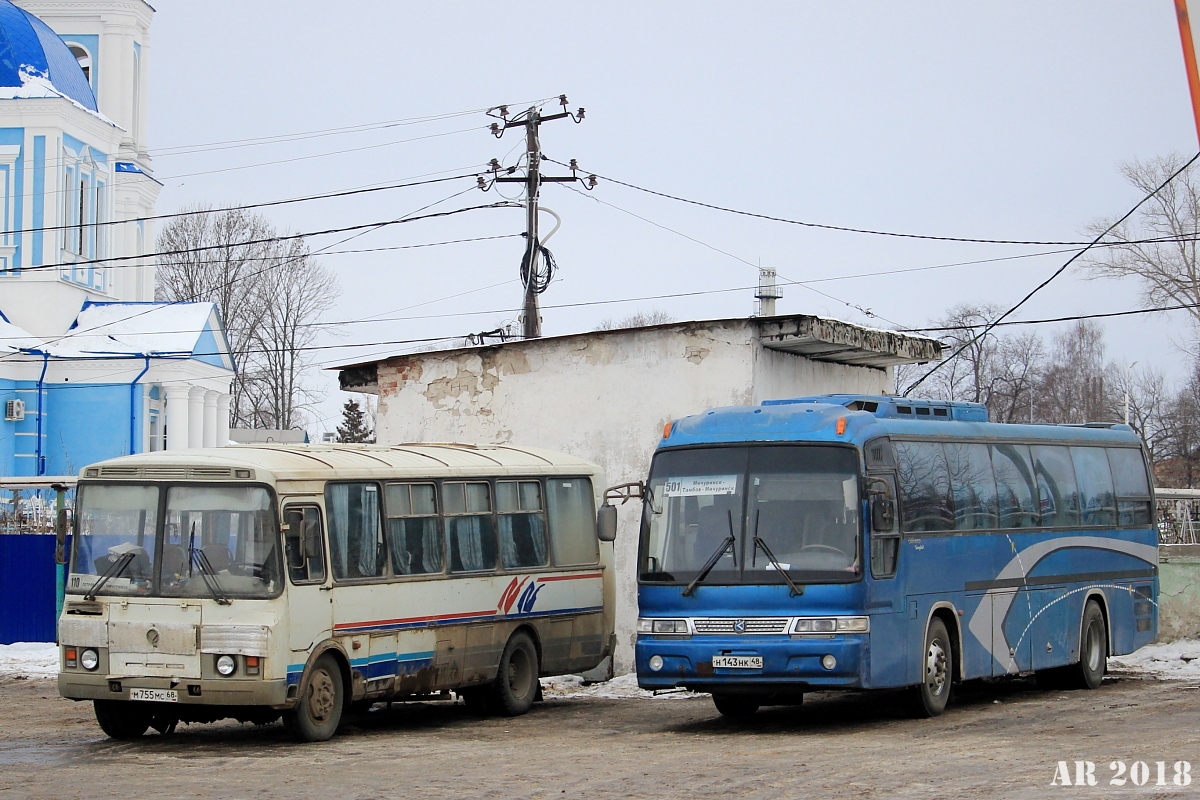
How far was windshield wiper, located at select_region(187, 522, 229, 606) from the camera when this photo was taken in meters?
12.6

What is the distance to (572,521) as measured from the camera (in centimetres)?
1695

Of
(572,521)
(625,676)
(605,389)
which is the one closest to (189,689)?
(572,521)

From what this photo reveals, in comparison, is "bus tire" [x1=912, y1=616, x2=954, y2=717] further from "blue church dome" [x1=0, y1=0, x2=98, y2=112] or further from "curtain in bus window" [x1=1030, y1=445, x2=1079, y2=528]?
"blue church dome" [x1=0, y1=0, x2=98, y2=112]

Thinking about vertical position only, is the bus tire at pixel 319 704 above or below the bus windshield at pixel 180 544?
below

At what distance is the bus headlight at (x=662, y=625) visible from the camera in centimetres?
1334

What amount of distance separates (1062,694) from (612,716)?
16.1 feet

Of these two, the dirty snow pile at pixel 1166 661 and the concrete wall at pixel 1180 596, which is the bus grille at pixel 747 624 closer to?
the dirty snow pile at pixel 1166 661

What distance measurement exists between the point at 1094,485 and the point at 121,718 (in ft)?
35.1

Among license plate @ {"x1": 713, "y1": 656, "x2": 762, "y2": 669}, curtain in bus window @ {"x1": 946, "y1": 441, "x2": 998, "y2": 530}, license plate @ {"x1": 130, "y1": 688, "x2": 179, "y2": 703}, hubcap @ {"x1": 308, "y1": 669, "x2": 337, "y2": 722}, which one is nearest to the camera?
license plate @ {"x1": 130, "y1": 688, "x2": 179, "y2": 703}

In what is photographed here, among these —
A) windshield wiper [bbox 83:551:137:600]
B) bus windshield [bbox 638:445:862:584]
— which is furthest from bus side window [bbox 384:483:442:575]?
windshield wiper [bbox 83:551:137:600]

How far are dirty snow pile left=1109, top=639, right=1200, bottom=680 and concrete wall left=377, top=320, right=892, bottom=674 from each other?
5306 mm

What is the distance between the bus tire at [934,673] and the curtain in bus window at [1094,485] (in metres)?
3.56

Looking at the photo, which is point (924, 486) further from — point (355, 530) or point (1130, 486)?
point (355, 530)

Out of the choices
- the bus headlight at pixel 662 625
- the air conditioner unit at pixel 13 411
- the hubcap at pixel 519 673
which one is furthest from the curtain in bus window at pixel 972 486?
the air conditioner unit at pixel 13 411
